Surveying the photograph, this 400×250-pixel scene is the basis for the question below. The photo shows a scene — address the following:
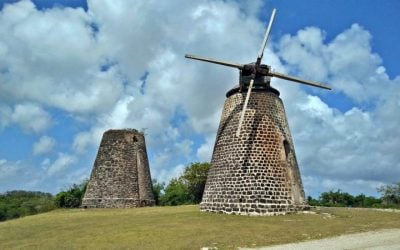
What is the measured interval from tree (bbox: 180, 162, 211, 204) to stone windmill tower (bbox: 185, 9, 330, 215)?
17.6 m

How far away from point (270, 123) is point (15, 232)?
1357 centimetres

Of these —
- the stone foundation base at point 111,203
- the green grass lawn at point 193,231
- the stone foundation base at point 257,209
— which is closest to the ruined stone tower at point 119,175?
the stone foundation base at point 111,203

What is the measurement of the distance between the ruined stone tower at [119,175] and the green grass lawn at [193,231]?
12166mm

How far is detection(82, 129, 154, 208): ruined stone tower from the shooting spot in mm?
35031

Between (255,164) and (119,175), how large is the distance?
15.9m

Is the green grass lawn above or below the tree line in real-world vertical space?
below

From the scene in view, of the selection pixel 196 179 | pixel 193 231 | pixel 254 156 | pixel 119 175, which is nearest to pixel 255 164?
pixel 254 156

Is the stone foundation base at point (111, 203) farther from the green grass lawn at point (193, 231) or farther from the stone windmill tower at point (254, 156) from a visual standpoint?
the stone windmill tower at point (254, 156)

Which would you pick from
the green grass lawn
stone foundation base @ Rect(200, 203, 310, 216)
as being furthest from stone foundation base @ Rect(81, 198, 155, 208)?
stone foundation base @ Rect(200, 203, 310, 216)

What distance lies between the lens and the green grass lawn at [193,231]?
598 inches

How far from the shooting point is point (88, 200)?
35500 mm

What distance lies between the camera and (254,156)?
2270 centimetres

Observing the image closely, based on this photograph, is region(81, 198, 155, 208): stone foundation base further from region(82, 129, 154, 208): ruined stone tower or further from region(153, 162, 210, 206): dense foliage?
region(153, 162, 210, 206): dense foliage

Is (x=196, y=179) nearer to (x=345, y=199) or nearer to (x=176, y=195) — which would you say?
(x=176, y=195)
